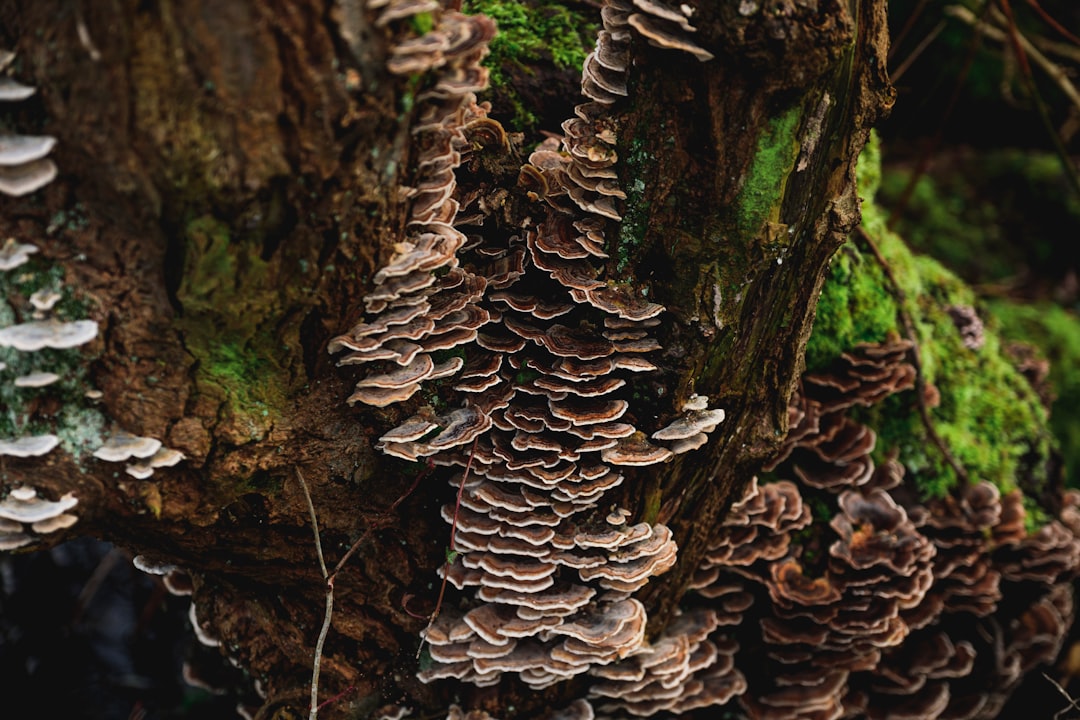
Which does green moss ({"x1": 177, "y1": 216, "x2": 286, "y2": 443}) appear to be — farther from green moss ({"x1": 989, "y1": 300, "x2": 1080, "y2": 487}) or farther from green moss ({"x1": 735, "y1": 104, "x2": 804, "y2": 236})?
green moss ({"x1": 989, "y1": 300, "x2": 1080, "y2": 487})

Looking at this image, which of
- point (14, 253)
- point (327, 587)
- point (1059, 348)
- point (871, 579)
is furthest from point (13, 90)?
point (1059, 348)

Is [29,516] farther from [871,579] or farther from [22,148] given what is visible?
[871,579]

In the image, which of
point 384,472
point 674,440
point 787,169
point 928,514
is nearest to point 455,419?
point 384,472

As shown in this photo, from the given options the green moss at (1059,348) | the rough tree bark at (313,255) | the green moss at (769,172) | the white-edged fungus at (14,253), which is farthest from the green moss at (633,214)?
the green moss at (1059,348)

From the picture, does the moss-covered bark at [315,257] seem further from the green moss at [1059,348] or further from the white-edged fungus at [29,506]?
the green moss at [1059,348]

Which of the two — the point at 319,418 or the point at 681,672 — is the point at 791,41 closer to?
the point at 319,418

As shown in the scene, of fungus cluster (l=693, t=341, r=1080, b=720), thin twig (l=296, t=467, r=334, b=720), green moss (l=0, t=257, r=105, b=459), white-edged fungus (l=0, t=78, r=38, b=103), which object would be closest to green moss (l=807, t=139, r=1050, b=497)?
fungus cluster (l=693, t=341, r=1080, b=720)
